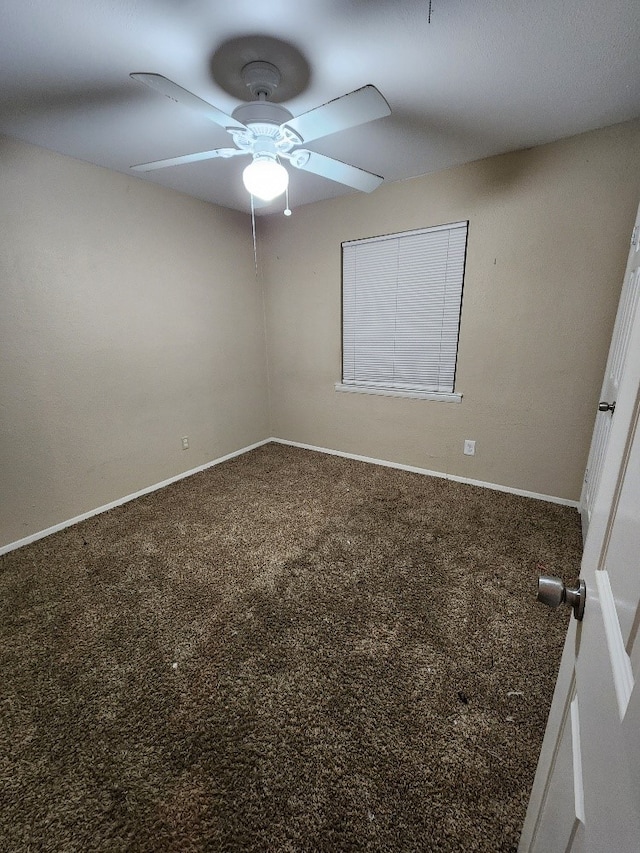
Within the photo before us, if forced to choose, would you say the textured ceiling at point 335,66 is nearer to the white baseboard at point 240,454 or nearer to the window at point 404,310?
the window at point 404,310

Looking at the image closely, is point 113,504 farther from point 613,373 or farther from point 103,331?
point 613,373

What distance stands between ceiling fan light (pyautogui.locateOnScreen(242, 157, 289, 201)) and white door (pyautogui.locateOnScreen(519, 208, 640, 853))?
144cm

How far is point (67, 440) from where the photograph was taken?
2371mm

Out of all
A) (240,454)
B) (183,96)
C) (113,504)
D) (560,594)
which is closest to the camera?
(560,594)

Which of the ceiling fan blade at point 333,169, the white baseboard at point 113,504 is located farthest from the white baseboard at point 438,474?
the ceiling fan blade at point 333,169

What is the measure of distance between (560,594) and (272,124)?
1.82m

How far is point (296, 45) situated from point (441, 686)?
249cm

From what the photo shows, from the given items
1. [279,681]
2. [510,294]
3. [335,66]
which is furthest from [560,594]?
[510,294]

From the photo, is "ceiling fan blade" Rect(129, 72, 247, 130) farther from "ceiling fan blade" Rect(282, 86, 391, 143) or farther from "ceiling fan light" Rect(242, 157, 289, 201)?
"ceiling fan blade" Rect(282, 86, 391, 143)

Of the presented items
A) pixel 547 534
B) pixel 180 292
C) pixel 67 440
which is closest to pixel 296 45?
pixel 180 292

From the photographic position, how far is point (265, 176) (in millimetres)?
1473

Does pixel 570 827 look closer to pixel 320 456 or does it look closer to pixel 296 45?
pixel 296 45

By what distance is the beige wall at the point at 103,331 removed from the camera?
2084mm

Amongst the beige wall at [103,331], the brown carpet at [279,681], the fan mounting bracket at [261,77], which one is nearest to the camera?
the brown carpet at [279,681]
